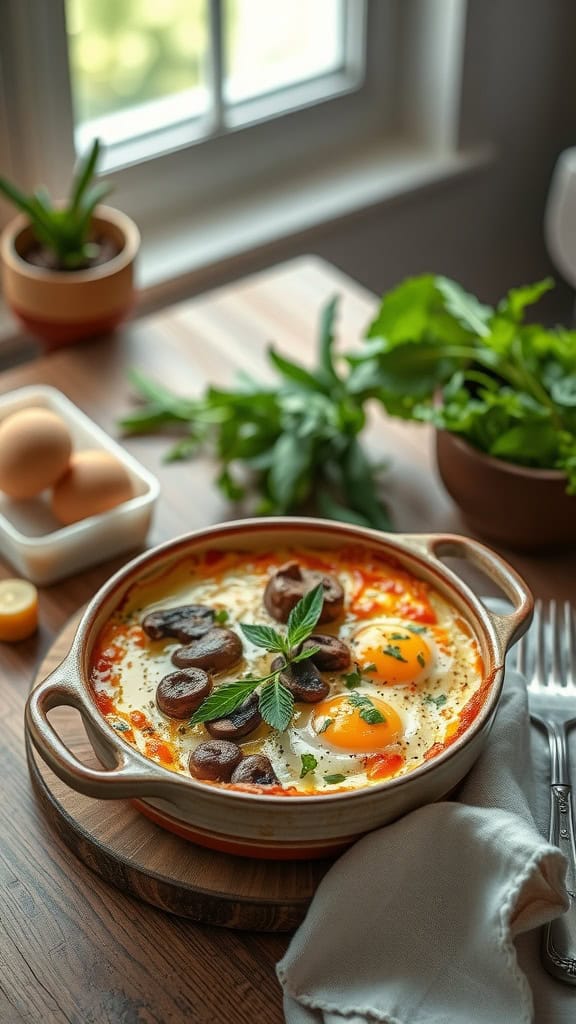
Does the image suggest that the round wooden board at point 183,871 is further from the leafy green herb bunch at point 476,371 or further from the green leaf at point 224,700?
the leafy green herb bunch at point 476,371

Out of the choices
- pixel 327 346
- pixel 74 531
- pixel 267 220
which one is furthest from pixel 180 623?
pixel 267 220

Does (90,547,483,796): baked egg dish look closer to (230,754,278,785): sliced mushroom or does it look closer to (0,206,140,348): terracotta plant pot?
(230,754,278,785): sliced mushroom

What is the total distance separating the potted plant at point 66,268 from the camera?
68.7 inches

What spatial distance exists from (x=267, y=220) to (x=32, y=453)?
122 centimetres

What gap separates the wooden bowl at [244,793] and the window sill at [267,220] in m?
1.21

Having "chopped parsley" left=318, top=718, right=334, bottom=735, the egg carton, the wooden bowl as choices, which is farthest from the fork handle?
the egg carton

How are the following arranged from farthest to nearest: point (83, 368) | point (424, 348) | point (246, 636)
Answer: point (83, 368) → point (424, 348) → point (246, 636)

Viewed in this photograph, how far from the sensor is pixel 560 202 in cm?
236

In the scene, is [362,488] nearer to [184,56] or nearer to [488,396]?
[488,396]

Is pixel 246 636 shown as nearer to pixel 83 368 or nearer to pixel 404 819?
pixel 404 819

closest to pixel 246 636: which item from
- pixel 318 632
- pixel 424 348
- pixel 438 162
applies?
pixel 318 632

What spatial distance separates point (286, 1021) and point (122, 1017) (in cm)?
14

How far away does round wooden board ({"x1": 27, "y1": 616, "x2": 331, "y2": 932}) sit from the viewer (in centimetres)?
101

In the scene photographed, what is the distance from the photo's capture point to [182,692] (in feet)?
3.52
